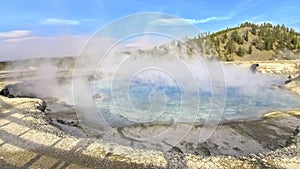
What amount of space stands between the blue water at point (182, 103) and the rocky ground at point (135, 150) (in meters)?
1.96

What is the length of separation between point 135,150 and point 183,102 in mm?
13121

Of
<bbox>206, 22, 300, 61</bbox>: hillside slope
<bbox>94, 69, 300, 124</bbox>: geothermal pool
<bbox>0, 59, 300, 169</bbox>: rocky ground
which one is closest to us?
<bbox>0, 59, 300, 169</bbox>: rocky ground

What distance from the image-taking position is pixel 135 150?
9.89 metres

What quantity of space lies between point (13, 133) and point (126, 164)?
5520mm

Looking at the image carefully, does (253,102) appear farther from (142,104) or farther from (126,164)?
(126,164)

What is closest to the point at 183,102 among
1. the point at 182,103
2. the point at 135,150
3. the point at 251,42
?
the point at 182,103

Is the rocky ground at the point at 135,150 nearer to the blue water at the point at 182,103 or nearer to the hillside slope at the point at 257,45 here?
the blue water at the point at 182,103

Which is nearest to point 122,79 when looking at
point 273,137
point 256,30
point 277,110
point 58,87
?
point 58,87

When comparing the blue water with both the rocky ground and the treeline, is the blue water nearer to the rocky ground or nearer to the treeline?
the rocky ground

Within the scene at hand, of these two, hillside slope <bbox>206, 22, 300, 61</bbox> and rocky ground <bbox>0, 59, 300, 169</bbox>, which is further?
hillside slope <bbox>206, 22, 300, 61</bbox>

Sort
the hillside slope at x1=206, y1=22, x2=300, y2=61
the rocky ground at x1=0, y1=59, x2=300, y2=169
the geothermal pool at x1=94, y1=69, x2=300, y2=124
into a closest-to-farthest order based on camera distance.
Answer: the rocky ground at x1=0, y1=59, x2=300, y2=169 < the geothermal pool at x1=94, y1=69, x2=300, y2=124 < the hillside slope at x1=206, y1=22, x2=300, y2=61

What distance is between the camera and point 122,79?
3288 cm

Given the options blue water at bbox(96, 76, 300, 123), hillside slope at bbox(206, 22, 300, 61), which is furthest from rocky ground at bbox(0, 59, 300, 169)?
hillside slope at bbox(206, 22, 300, 61)

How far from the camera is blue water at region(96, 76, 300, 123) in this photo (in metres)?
18.3
